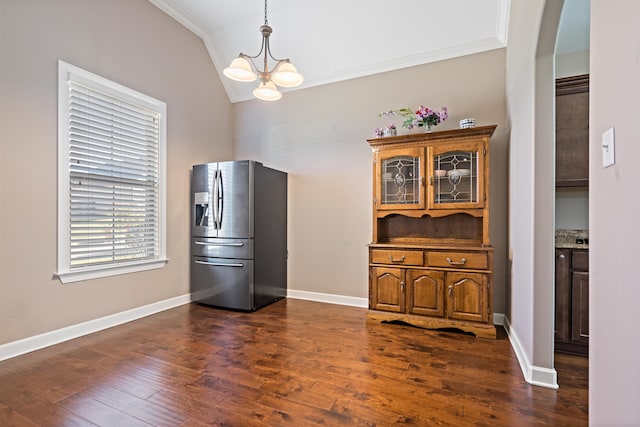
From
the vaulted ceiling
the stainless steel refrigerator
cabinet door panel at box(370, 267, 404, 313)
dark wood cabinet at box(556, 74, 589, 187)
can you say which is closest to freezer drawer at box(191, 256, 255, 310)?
the stainless steel refrigerator

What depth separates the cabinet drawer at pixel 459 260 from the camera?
2.77 m

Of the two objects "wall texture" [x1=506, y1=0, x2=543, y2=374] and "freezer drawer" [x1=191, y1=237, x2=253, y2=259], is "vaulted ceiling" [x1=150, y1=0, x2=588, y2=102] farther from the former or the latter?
"freezer drawer" [x1=191, y1=237, x2=253, y2=259]

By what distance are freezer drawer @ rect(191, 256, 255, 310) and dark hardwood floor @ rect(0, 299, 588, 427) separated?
560 mm

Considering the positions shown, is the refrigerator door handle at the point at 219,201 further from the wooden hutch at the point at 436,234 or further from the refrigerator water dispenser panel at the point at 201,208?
the wooden hutch at the point at 436,234

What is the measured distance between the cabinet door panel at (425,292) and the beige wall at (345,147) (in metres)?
0.73

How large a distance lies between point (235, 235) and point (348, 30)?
8.77 ft

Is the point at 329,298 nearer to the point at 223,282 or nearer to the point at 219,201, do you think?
the point at 223,282

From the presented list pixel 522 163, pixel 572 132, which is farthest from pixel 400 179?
pixel 572 132

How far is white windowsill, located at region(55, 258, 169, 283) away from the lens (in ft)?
8.75

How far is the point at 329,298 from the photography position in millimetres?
3883

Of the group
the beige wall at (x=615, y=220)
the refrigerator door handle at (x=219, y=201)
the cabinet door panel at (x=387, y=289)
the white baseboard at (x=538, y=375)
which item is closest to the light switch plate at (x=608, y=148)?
the beige wall at (x=615, y=220)

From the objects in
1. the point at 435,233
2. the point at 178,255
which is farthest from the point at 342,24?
the point at 178,255

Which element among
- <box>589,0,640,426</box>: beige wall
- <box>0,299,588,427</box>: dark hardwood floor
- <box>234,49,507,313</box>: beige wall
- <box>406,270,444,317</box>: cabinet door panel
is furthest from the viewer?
<box>234,49,507,313</box>: beige wall

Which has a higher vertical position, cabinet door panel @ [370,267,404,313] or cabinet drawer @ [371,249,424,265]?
cabinet drawer @ [371,249,424,265]
